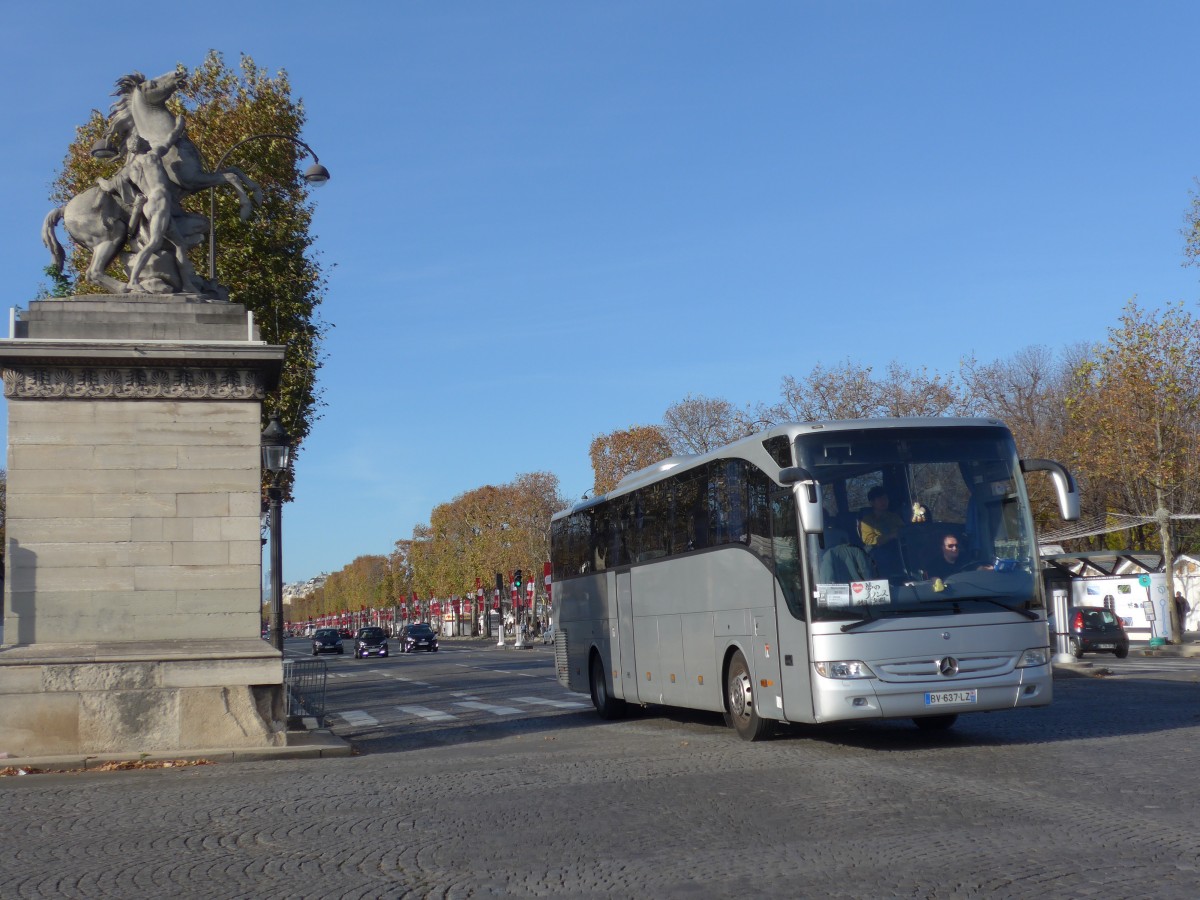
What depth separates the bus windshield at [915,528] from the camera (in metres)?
13.1

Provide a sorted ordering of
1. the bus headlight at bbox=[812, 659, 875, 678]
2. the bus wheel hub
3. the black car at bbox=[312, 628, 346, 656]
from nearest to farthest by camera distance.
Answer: the bus headlight at bbox=[812, 659, 875, 678]
the bus wheel hub
the black car at bbox=[312, 628, 346, 656]

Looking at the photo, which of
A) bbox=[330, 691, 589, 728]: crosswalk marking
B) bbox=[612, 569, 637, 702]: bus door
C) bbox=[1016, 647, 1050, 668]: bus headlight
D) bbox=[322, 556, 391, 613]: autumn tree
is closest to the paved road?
bbox=[1016, 647, 1050, 668]: bus headlight

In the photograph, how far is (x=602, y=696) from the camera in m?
20.4

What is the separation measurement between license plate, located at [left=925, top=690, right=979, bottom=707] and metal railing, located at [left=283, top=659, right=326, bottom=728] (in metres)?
9.96

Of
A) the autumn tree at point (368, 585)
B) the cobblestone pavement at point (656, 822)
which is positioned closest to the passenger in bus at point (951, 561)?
the cobblestone pavement at point (656, 822)

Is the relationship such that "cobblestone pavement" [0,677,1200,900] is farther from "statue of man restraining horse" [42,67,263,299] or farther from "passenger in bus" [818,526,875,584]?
"statue of man restraining horse" [42,67,263,299]

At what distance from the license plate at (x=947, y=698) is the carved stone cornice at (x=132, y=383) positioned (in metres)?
8.08

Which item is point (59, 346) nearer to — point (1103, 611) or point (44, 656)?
point (44, 656)

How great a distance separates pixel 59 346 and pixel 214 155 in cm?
1931

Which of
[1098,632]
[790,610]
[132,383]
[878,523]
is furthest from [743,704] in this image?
[1098,632]

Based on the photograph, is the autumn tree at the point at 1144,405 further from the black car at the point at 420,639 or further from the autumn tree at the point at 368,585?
the autumn tree at the point at 368,585

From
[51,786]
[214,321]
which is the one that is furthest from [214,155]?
[51,786]

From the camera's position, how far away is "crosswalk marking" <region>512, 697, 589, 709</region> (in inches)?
913

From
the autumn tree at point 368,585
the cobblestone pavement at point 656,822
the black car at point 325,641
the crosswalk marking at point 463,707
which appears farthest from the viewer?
the autumn tree at point 368,585
